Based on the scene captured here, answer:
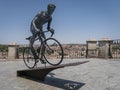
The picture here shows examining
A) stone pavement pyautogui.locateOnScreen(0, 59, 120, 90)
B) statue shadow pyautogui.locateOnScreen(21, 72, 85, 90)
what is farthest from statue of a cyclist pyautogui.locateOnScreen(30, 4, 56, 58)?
stone pavement pyautogui.locateOnScreen(0, 59, 120, 90)

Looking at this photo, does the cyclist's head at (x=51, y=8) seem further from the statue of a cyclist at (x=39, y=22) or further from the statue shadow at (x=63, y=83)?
the statue shadow at (x=63, y=83)

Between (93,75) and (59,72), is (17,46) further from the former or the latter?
(93,75)

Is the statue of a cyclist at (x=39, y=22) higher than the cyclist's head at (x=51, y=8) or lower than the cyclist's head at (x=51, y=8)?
lower

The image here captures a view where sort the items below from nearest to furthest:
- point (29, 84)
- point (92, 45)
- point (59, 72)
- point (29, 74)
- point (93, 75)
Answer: point (29, 84), point (29, 74), point (93, 75), point (59, 72), point (92, 45)

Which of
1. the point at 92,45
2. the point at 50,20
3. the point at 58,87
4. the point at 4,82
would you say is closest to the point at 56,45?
the point at 50,20

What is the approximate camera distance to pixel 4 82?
8477mm

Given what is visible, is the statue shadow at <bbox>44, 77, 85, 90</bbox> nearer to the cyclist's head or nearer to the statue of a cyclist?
the statue of a cyclist

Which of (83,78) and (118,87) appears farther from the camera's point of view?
(83,78)

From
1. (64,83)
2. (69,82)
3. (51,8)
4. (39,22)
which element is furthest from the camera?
(39,22)

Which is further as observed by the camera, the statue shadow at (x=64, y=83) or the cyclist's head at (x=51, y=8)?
the cyclist's head at (x=51, y=8)

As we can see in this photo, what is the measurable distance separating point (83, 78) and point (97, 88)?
146cm

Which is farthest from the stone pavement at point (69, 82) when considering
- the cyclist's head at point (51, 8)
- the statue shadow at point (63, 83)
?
the cyclist's head at point (51, 8)

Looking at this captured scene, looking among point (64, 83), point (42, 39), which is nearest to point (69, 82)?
point (64, 83)

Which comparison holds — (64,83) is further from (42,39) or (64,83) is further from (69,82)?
(42,39)
